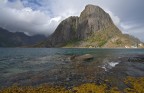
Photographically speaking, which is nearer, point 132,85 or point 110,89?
point 110,89

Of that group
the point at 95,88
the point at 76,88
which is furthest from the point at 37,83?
the point at 95,88

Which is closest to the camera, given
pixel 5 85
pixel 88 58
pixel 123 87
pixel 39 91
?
pixel 39 91

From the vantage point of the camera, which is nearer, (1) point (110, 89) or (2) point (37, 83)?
(1) point (110, 89)

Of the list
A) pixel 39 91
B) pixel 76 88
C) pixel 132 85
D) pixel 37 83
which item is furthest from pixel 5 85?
pixel 132 85

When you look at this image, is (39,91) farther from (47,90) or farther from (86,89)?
(86,89)

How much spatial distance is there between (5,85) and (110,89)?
1553cm

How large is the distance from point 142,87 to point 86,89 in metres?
8.03

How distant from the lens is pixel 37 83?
26984 mm

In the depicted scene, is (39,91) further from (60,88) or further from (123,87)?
(123,87)

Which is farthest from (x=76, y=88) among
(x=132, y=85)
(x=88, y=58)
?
(x=88, y=58)

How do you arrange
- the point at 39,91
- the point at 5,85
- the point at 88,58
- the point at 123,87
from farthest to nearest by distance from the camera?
the point at 88,58 → the point at 5,85 → the point at 123,87 → the point at 39,91

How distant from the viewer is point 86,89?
913 inches

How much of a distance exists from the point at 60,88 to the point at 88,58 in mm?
43065

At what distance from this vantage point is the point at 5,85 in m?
26.0
